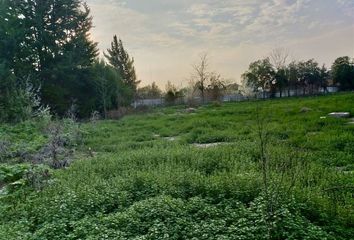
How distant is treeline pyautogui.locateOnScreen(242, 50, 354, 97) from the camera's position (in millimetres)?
31297

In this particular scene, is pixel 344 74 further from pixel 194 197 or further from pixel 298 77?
pixel 194 197

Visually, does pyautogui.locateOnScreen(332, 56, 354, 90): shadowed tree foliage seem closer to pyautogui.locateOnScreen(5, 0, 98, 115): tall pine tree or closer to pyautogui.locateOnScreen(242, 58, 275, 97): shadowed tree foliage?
pyautogui.locateOnScreen(242, 58, 275, 97): shadowed tree foliage

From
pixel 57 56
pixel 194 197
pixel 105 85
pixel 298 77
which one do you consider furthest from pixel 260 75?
pixel 194 197

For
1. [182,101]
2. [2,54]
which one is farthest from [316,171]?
[182,101]

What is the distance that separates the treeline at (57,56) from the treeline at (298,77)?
1600 cm

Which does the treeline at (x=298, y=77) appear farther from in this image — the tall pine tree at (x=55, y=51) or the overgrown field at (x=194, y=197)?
the overgrown field at (x=194, y=197)

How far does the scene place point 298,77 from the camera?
33.6 metres

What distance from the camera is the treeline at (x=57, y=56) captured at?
21.1 meters

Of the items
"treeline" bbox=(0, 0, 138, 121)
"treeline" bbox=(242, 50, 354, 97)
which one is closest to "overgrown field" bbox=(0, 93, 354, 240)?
"treeline" bbox=(0, 0, 138, 121)

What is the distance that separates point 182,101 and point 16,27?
17590mm

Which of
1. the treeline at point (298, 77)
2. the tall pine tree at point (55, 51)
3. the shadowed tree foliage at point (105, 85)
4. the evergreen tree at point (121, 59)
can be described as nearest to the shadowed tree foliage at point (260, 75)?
the treeline at point (298, 77)

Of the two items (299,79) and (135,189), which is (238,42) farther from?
(299,79)

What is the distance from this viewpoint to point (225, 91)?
37.0 m

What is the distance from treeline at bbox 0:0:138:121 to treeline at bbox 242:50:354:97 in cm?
1600
